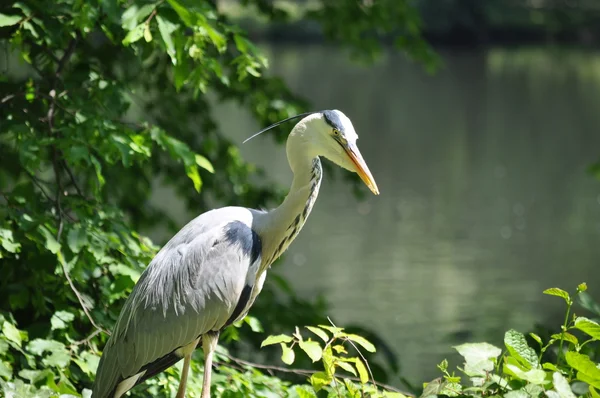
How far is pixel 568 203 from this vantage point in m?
13.6

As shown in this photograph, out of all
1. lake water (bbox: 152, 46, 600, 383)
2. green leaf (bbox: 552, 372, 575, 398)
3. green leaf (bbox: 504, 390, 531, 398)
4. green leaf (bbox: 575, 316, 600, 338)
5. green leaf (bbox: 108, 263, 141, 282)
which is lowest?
lake water (bbox: 152, 46, 600, 383)

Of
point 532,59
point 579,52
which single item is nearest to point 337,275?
point 532,59

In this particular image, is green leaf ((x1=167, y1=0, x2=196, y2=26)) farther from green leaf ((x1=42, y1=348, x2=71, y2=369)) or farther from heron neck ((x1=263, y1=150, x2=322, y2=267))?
green leaf ((x1=42, y1=348, x2=71, y2=369))

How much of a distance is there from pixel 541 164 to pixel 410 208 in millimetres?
4156

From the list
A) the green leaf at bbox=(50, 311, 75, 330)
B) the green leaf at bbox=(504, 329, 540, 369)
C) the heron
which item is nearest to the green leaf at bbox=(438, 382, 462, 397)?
the green leaf at bbox=(504, 329, 540, 369)

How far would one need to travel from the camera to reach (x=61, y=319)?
382 centimetres

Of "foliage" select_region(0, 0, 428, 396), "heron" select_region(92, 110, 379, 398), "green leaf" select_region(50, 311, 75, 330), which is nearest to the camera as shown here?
"heron" select_region(92, 110, 379, 398)

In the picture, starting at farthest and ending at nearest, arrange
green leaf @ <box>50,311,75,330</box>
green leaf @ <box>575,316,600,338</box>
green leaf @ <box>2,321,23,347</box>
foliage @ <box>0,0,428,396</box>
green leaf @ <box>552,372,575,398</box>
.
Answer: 1. green leaf @ <box>50,311,75,330</box>
2. foliage @ <box>0,0,428,396</box>
3. green leaf @ <box>2,321,23,347</box>
4. green leaf @ <box>575,316,600,338</box>
5. green leaf @ <box>552,372,575,398</box>

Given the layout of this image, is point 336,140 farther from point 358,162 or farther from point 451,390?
point 451,390

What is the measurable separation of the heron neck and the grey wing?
0.09 m

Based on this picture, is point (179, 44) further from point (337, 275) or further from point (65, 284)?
point (337, 275)

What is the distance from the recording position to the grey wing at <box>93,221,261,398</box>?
3.43 m

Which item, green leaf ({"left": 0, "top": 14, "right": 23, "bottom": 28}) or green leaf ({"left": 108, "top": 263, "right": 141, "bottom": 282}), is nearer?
green leaf ({"left": 0, "top": 14, "right": 23, "bottom": 28})

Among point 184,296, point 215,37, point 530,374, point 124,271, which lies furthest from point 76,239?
point 530,374
